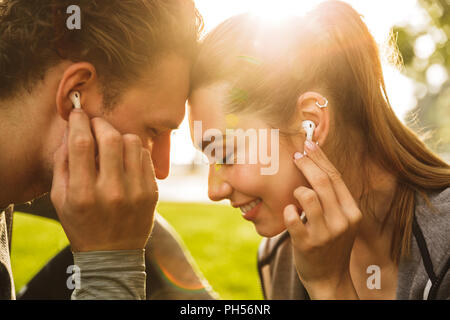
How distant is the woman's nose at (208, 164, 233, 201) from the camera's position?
227cm

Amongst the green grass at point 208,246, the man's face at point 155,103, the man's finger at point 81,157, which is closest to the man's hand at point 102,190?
the man's finger at point 81,157

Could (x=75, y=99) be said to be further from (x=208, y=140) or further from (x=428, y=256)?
(x=428, y=256)

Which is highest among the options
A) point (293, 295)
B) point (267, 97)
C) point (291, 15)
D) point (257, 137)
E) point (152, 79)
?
point (291, 15)

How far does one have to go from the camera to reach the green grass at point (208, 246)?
5.15 m

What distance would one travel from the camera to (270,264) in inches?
123

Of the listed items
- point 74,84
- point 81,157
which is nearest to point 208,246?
point 74,84

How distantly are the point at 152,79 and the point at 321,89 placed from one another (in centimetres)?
88

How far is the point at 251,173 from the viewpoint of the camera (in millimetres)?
2191

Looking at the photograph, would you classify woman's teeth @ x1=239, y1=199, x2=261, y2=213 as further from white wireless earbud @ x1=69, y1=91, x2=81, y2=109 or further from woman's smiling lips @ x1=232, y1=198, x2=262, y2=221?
white wireless earbud @ x1=69, y1=91, x2=81, y2=109

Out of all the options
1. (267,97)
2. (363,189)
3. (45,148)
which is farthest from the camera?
(363,189)

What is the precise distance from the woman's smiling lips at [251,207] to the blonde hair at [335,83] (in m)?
0.43

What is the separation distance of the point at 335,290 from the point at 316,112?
86 cm
